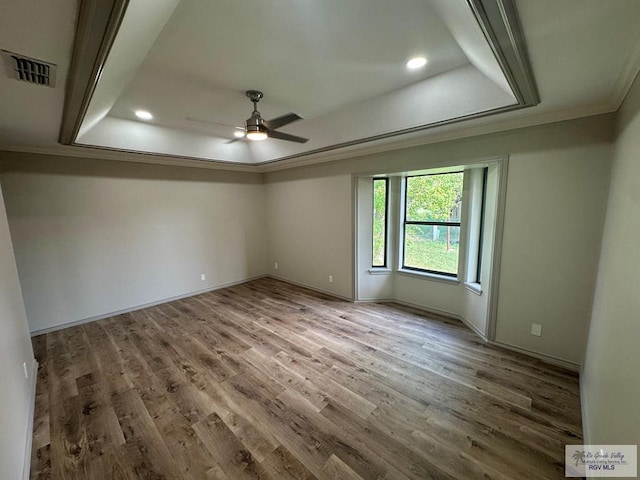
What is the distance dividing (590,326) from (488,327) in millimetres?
874

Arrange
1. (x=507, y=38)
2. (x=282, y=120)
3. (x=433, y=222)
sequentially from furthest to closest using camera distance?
(x=433, y=222)
(x=282, y=120)
(x=507, y=38)

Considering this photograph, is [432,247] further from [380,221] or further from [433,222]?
[380,221]

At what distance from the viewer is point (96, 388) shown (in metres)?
2.39

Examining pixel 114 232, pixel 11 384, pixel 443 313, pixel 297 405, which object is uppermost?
pixel 114 232

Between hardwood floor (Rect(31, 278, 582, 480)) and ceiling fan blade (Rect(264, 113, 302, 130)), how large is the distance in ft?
8.03

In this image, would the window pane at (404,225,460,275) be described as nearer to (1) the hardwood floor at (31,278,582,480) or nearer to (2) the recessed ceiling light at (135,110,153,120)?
(1) the hardwood floor at (31,278,582,480)

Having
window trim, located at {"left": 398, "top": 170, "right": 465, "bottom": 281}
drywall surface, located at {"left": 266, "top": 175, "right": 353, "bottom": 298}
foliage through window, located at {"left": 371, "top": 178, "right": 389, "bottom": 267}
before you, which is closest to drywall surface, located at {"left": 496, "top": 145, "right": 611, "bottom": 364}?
window trim, located at {"left": 398, "top": 170, "right": 465, "bottom": 281}

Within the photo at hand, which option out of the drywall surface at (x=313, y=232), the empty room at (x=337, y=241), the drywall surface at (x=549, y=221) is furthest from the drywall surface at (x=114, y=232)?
the drywall surface at (x=549, y=221)

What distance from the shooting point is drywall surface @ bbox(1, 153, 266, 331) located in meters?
3.31

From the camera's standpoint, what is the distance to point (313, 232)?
489 cm

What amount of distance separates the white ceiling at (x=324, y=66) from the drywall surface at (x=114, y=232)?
1.56 ft

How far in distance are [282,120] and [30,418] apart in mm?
3159

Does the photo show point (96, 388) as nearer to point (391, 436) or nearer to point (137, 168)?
point (391, 436)

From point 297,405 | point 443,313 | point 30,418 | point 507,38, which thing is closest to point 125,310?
point 30,418
